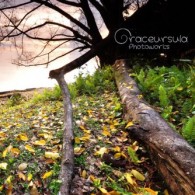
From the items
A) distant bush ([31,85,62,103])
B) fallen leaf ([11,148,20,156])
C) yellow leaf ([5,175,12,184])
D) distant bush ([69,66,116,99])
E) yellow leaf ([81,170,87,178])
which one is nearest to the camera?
yellow leaf ([5,175,12,184])

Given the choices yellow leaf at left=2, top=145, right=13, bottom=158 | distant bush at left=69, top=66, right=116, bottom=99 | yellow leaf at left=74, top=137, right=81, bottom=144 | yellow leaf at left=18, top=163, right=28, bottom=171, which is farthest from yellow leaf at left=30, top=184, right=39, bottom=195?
distant bush at left=69, top=66, right=116, bottom=99

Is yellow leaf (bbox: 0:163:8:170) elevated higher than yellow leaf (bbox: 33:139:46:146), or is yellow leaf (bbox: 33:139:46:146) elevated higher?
yellow leaf (bbox: 33:139:46:146)

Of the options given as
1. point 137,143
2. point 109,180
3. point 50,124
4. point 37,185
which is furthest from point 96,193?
point 50,124

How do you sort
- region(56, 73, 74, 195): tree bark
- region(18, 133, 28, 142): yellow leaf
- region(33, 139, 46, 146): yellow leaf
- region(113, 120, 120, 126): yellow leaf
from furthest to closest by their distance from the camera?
region(113, 120, 120, 126): yellow leaf
region(18, 133, 28, 142): yellow leaf
region(33, 139, 46, 146): yellow leaf
region(56, 73, 74, 195): tree bark

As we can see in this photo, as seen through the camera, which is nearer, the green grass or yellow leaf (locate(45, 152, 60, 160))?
yellow leaf (locate(45, 152, 60, 160))

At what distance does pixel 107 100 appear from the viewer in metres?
6.58

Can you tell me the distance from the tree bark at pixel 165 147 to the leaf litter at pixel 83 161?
0.20 m

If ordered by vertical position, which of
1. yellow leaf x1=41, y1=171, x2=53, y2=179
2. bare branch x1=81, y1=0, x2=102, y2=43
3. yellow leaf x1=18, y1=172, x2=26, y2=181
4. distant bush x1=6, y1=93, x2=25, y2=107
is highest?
bare branch x1=81, y1=0, x2=102, y2=43

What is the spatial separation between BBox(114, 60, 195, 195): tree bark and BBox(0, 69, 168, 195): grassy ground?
21 cm

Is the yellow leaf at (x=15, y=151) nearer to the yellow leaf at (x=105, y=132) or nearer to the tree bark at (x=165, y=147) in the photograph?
the yellow leaf at (x=105, y=132)

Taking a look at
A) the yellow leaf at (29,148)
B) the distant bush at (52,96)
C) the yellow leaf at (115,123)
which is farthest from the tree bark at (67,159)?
the distant bush at (52,96)

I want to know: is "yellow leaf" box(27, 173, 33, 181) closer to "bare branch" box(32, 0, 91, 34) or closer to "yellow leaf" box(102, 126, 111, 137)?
"yellow leaf" box(102, 126, 111, 137)

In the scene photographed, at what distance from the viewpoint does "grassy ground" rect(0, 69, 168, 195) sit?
10.3 ft

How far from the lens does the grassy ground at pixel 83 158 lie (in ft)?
10.3
